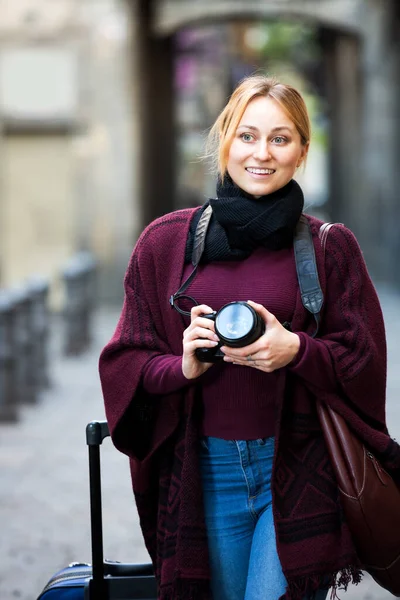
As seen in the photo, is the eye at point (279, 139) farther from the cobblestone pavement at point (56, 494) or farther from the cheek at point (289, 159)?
the cobblestone pavement at point (56, 494)

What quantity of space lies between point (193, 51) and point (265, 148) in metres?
22.5

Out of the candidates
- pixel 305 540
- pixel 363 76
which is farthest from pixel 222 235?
pixel 363 76

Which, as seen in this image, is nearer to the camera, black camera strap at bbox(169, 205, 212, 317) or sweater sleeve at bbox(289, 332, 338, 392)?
sweater sleeve at bbox(289, 332, 338, 392)

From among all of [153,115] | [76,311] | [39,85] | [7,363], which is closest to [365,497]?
[7,363]

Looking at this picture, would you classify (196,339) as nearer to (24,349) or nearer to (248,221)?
(248,221)

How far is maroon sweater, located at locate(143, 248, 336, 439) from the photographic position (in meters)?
2.88

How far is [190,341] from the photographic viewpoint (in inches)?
108

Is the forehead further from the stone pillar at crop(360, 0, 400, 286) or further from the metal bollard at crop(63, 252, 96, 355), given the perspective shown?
the stone pillar at crop(360, 0, 400, 286)

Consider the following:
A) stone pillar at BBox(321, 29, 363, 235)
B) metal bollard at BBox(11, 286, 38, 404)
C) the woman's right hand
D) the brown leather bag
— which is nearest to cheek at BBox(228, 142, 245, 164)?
the woman's right hand

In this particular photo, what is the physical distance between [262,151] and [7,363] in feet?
20.9

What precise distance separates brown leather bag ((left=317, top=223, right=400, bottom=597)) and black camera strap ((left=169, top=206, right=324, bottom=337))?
266 mm

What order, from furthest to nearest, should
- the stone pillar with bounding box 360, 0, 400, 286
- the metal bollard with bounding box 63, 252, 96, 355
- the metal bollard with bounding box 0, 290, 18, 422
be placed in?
1. the stone pillar with bounding box 360, 0, 400, 286
2. the metal bollard with bounding box 63, 252, 96, 355
3. the metal bollard with bounding box 0, 290, 18, 422

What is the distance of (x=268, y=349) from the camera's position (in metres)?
2.67

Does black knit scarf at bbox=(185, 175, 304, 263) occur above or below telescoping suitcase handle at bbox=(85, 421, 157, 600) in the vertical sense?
above
